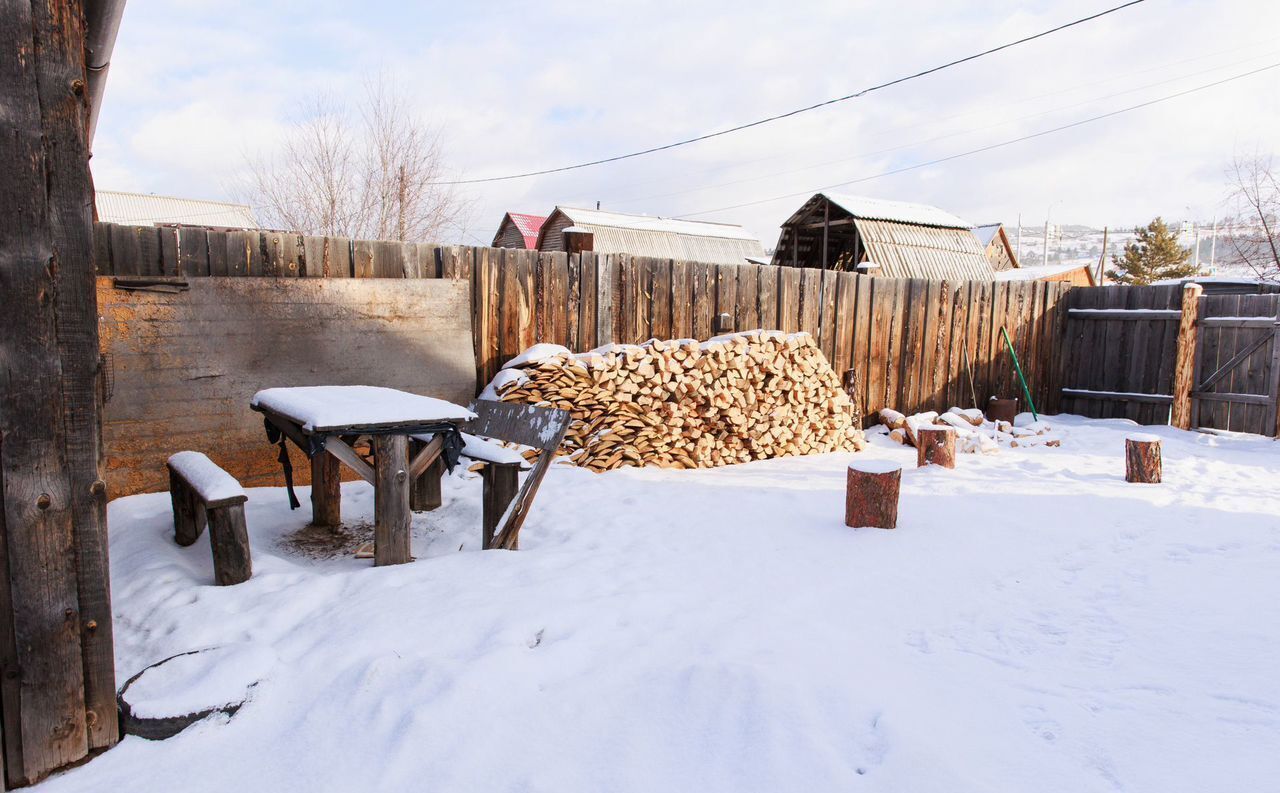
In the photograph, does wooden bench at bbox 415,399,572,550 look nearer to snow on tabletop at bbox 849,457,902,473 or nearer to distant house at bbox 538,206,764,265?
snow on tabletop at bbox 849,457,902,473

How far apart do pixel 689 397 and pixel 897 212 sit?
15.7 m

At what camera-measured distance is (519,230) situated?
→ 31375 mm

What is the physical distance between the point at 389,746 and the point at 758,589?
1.92 m

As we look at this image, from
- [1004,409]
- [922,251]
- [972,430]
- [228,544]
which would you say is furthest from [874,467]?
[922,251]

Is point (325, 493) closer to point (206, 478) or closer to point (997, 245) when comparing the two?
point (206, 478)

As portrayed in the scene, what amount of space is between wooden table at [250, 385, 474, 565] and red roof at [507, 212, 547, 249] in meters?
26.9

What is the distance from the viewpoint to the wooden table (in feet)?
11.0

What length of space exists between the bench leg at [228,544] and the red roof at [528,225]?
1083 inches

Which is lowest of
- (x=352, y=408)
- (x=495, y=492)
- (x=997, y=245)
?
(x=495, y=492)

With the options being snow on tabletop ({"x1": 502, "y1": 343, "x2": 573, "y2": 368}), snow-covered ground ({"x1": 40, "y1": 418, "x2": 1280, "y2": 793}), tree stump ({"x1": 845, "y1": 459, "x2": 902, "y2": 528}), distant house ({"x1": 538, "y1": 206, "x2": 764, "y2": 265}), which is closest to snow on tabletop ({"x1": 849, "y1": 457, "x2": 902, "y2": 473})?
tree stump ({"x1": 845, "y1": 459, "x2": 902, "y2": 528})

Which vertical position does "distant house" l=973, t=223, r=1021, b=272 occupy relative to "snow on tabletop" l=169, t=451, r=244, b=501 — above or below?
above

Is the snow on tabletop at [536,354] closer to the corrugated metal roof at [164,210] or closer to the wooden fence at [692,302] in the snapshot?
the wooden fence at [692,302]

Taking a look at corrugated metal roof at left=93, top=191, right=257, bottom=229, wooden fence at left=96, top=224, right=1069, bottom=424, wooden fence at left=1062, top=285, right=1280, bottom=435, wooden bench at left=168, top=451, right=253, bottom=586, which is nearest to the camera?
wooden bench at left=168, top=451, right=253, bottom=586

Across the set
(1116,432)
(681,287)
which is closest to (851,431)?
(681,287)
